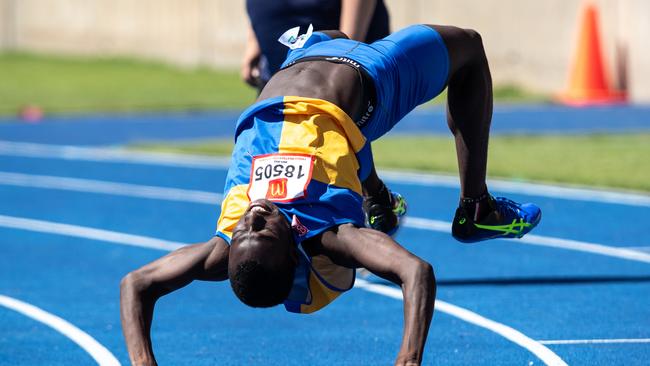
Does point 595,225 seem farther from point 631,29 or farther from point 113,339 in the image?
point 631,29

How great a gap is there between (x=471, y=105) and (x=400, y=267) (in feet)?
5.46

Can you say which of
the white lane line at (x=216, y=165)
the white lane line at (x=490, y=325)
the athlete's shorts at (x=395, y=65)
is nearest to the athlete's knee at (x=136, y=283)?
the athlete's shorts at (x=395, y=65)

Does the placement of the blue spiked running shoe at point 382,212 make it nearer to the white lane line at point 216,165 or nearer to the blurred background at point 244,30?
the white lane line at point 216,165

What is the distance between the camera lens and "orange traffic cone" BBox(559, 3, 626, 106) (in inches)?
823

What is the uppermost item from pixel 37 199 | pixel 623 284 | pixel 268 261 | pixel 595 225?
pixel 268 261

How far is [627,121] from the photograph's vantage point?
1830 centimetres

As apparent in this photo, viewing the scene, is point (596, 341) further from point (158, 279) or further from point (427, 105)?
point (427, 105)

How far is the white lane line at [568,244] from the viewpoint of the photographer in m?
9.20

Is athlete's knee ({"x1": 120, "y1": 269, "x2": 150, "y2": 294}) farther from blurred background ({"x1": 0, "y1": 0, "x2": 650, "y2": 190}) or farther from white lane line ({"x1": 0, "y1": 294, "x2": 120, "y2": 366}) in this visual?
blurred background ({"x1": 0, "y1": 0, "x2": 650, "y2": 190})

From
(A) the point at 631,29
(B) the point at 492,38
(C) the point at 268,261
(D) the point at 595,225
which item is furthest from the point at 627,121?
(C) the point at 268,261

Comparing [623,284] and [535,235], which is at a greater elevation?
[623,284]

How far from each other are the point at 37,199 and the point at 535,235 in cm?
490

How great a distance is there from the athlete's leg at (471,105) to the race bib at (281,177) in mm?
1304

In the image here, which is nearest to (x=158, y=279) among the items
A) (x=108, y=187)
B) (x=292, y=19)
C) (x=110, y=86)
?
(x=292, y=19)
